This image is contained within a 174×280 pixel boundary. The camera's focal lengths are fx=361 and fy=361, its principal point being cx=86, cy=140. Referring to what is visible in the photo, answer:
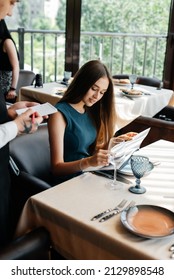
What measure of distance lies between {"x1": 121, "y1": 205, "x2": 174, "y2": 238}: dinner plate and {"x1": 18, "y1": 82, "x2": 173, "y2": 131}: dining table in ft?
5.50

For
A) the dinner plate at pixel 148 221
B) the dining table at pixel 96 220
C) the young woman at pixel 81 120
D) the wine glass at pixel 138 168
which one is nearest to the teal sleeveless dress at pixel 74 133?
the young woman at pixel 81 120

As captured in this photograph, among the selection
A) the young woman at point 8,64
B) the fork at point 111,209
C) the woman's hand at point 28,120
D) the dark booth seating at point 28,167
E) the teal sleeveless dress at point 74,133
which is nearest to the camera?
the fork at point 111,209

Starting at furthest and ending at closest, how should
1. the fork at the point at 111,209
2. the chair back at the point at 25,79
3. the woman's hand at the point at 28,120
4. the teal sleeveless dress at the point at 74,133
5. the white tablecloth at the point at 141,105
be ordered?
1. the chair back at the point at 25,79
2. the white tablecloth at the point at 141,105
3. the teal sleeveless dress at the point at 74,133
4. the woman's hand at the point at 28,120
5. the fork at the point at 111,209

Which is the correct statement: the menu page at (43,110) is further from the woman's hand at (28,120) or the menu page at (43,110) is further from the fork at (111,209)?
the fork at (111,209)

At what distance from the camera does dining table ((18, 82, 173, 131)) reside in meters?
3.03

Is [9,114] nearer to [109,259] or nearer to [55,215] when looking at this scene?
[55,215]

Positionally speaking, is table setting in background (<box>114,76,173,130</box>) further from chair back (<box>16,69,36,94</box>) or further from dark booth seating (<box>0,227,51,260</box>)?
dark booth seating (<box>0,227,51,260</box>)

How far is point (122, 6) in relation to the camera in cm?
500

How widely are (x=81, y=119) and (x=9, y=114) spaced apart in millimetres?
418

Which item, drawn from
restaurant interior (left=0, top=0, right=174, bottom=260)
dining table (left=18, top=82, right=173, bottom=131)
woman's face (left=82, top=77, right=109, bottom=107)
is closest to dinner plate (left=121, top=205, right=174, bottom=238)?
restaurant interior (left=0, top=0, right=174, bottom=260)

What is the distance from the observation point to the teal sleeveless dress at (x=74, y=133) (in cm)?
177

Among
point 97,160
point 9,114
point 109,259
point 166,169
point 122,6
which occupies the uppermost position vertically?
point 122,6

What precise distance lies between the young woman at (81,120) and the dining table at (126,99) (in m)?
0.96
